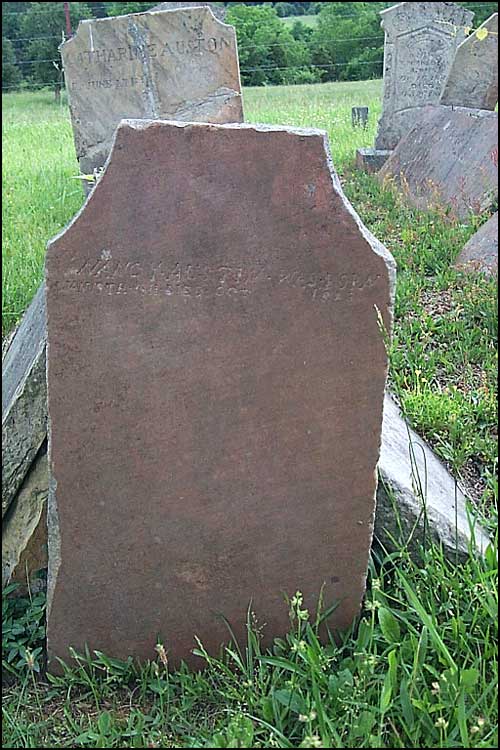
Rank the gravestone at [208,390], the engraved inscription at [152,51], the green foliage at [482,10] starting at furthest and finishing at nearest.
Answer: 1. the green foliage at [482,10]
2. the engraved inscription at [152,51]
3. the gravestone at [208,390]

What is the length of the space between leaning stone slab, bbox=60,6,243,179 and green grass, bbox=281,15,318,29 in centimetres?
1775

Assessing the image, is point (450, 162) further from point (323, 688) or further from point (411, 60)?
point (323, 688)

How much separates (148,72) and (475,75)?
2746 millimetres

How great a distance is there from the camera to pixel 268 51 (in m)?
17.9

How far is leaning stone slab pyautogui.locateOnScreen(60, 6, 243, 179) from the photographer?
5844mm

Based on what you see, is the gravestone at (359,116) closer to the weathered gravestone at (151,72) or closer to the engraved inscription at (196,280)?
the weathered gravestone at (151,72)

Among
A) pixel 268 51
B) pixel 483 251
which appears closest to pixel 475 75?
pixel 483 251

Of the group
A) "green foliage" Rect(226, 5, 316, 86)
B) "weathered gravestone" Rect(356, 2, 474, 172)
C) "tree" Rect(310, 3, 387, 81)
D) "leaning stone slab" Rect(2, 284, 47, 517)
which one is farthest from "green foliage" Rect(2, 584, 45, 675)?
"tree" Rect(310, 3, 387, 81)

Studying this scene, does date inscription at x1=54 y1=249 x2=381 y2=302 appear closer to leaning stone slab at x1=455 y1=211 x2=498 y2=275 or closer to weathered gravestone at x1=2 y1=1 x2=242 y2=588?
leaning stone slab at x1=455 y1=211 x2=498 y2=275

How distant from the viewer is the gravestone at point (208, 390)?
1924mm

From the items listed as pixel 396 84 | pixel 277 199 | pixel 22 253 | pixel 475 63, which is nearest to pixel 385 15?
pixel 396 84

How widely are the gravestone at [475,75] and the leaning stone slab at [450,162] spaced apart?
8.5 inches

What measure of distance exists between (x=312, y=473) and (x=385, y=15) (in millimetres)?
7454

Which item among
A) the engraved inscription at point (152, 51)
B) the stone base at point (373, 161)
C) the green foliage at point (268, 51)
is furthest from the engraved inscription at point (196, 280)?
the green foliage at point (268, 51)
